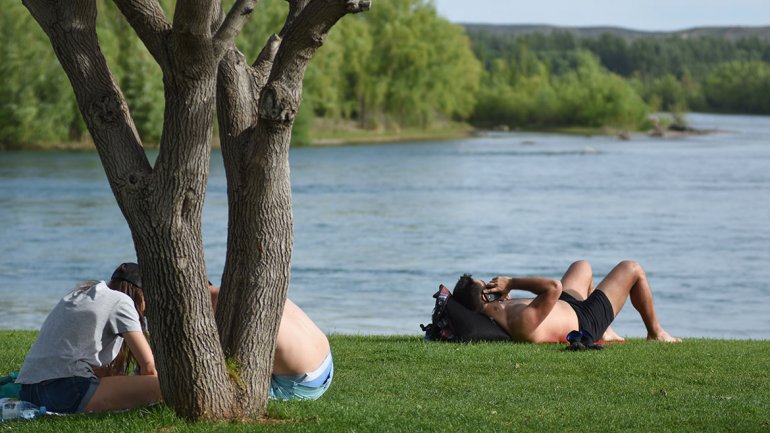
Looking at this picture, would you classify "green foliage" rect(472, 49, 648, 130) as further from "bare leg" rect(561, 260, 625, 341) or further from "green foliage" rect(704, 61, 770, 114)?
"bare leg" rect(561, 260, 625, 341)

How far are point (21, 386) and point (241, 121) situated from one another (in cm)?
189

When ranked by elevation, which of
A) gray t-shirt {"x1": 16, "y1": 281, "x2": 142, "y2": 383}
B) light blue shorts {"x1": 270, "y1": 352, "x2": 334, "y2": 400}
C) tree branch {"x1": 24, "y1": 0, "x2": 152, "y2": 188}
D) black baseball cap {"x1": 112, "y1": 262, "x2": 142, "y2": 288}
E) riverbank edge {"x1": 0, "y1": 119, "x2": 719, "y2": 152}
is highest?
tree branch {"x1": 24, "y1": 0, "x2": 152, "y2": 188}

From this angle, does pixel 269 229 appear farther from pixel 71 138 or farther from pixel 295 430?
pixel 71 138

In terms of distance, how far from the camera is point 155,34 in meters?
5.89

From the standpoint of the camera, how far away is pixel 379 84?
288 ft

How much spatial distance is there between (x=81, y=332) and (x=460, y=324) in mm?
3993

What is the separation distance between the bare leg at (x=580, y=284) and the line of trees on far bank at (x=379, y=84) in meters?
43.8

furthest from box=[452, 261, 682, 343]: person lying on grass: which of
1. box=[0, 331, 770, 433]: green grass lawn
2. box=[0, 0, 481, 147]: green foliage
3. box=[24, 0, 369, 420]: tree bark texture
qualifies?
box=[0, 0, 481, 147]: green foliage

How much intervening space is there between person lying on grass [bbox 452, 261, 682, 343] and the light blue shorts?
2.45m

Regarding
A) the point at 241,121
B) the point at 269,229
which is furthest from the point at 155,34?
the point at 269,229

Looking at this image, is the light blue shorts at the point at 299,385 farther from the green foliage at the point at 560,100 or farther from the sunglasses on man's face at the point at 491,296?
the green foliage at the point at 560,100

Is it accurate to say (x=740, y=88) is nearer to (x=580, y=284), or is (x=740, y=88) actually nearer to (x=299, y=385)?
(x=580, y=284)

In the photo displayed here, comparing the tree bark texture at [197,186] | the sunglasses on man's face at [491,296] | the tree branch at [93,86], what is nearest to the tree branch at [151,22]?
the tree bark texture at [197,186]

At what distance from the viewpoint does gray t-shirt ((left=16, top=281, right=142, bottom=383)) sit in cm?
604
